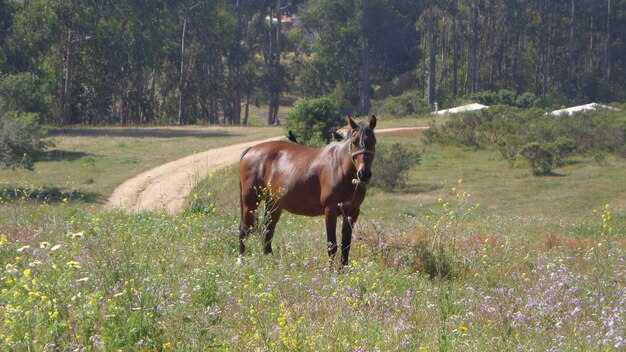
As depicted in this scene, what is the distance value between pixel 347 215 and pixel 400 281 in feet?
6.78

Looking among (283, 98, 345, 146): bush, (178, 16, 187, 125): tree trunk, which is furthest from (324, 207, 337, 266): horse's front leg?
(178, 16, 187, 125): tree trunk

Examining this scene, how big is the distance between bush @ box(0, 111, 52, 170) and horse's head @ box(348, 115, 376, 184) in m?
21.7

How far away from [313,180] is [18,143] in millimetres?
22539

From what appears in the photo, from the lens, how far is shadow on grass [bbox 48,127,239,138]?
153 ft

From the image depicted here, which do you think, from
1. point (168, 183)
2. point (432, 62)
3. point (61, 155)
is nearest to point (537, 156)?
point (168, 183)

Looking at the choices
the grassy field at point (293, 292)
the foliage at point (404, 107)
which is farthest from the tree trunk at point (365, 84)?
the grassy field at point (293, 292)

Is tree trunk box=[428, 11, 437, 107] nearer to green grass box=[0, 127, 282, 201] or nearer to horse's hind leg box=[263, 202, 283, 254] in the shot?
green grass box=[0, 127, 282, 201]

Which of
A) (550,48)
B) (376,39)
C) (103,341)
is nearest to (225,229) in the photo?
(103,341)

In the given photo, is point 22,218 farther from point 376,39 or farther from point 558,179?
point 376,39

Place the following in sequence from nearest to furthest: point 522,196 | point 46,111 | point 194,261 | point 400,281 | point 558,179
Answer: point 400,281 < point 194,261 < point 522,196 < point 558,179 < point 46,111

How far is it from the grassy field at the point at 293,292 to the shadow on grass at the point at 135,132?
114 ft

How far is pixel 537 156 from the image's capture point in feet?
116

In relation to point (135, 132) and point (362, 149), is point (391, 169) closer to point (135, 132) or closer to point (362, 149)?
point (135, 132)

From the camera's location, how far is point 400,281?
8.30m
